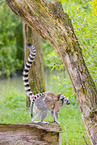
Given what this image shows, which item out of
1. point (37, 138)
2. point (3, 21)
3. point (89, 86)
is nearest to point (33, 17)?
point (89, 86)

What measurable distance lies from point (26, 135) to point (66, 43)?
1.30m

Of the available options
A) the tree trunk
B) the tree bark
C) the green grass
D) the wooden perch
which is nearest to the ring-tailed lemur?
the wooden perch

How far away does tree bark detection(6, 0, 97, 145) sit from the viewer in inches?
103

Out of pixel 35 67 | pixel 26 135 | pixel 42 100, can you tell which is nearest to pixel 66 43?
pixel 42 100

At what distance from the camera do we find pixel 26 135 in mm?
2752

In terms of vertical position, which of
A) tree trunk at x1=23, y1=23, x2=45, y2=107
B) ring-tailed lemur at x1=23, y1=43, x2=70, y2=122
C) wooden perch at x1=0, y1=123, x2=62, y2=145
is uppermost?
tree trunk at x1=23, y1=23, x2=45, y2=107

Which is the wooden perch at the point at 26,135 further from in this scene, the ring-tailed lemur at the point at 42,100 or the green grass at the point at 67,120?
the green grass at the point at 67,120

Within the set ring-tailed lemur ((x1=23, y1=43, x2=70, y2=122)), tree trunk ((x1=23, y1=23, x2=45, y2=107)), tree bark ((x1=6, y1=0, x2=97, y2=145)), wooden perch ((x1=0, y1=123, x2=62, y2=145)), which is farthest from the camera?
tree trunk ((x1=23, y1=23, x2=45, y2=107))

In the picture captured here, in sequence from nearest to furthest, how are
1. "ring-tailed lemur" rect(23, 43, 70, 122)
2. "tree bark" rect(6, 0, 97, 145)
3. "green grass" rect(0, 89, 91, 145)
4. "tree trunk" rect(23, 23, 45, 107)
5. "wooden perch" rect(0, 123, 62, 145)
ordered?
"tree bark" rect(6, 0, 97, 145), "wooden perch" rect(0, 123, 62, 145), "ring-tailed lemur" rect(23, 43, 70, 122), "green grass" rect(0, 89, 91, 145), "tree trunk" rect(23, 23, 45, 107)

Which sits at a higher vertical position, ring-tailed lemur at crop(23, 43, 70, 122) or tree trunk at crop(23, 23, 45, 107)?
→ tree trunk at crop(23, 23, 45, 107)

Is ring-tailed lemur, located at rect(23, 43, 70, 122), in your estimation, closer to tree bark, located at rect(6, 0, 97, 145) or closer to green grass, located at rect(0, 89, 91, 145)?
tree bark, located at rect(6, 0, 97, 145)

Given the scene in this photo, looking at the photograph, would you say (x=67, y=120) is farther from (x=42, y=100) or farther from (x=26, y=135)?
(x=26, y=135)

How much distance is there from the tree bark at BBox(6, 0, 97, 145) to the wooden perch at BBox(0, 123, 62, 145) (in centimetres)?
47

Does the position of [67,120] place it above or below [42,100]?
below
